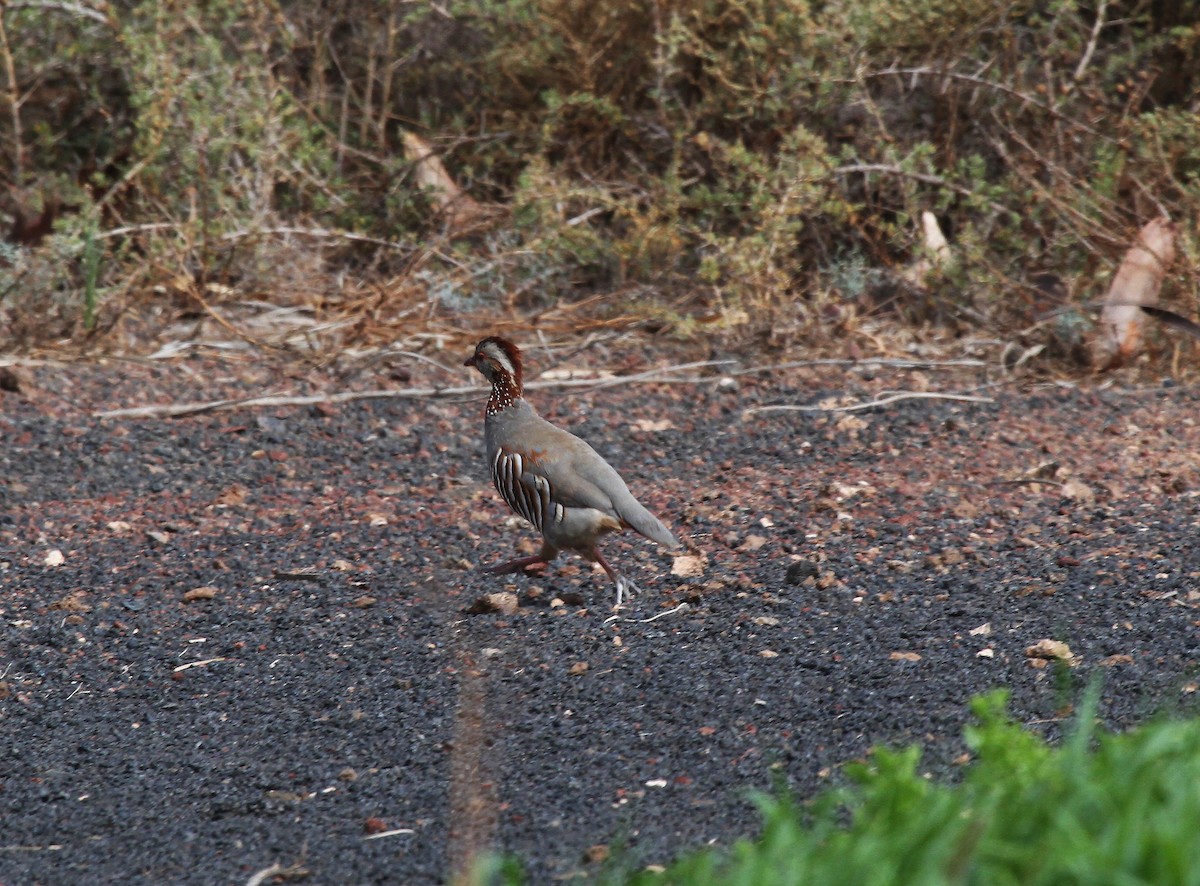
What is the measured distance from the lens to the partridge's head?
201 inches

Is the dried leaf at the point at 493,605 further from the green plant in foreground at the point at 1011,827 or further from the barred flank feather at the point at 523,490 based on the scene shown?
the green plant in foreground at the point at 1011,827

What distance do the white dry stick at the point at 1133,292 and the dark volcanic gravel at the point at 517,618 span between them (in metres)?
0.37

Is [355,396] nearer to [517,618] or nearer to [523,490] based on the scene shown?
[523,490]

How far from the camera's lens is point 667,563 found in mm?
4965

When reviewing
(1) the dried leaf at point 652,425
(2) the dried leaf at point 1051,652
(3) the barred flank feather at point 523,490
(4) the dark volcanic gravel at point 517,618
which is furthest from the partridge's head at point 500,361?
(2) the dried leaf at point 1051,652

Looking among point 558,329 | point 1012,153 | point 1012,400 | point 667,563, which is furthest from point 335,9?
point 667,563

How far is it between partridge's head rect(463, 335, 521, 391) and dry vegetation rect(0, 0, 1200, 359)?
6.99ft

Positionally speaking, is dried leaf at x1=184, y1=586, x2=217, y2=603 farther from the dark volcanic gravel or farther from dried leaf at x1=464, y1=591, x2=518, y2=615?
dried leaf at x1=464, y1=591, x2=518, y2=615

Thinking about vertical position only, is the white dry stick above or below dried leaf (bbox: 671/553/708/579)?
above

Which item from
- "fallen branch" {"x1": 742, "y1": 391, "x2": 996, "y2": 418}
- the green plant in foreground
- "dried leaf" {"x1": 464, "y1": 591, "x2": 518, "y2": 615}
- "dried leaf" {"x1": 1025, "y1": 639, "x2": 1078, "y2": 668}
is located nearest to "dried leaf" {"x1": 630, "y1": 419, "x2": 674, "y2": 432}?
"fallen branch" {"x1": 742, "y1": 391, "x2": 996, "y2": 418}

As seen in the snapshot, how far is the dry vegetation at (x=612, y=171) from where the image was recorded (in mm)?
7590

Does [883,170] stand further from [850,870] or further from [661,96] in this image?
[850,870]

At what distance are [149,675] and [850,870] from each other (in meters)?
2.59

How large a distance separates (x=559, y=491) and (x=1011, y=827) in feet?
8.25
